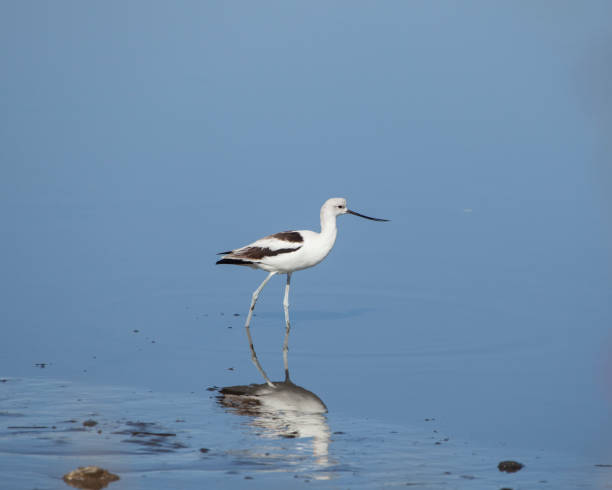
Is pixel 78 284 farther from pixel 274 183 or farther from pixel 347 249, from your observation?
pixel 274 183

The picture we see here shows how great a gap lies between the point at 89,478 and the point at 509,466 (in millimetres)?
2766

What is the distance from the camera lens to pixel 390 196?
671 inches

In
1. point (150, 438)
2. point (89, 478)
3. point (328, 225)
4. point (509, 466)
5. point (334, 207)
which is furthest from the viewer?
point (334, 207)

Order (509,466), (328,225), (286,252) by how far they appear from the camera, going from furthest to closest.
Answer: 1. (328,225)
2. (286,252)
3. (509,466)

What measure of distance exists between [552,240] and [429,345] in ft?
15.5

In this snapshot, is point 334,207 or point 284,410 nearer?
point 284,410

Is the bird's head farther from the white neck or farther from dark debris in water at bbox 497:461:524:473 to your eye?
dark debris in water at bbox 497:461:524:473

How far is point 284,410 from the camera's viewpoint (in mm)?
8805

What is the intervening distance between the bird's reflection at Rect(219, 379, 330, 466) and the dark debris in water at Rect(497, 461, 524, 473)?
3.83ft

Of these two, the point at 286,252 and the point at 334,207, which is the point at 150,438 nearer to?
the point at 286,252

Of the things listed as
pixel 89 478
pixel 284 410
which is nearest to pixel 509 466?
pixel 284 410

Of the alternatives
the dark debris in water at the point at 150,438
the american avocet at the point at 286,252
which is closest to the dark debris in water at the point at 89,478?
the dark debris in water at the point at 150,438

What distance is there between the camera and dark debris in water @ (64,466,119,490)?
6.74 meters

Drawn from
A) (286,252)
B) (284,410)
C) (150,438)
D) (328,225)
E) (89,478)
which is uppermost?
(328,225)
